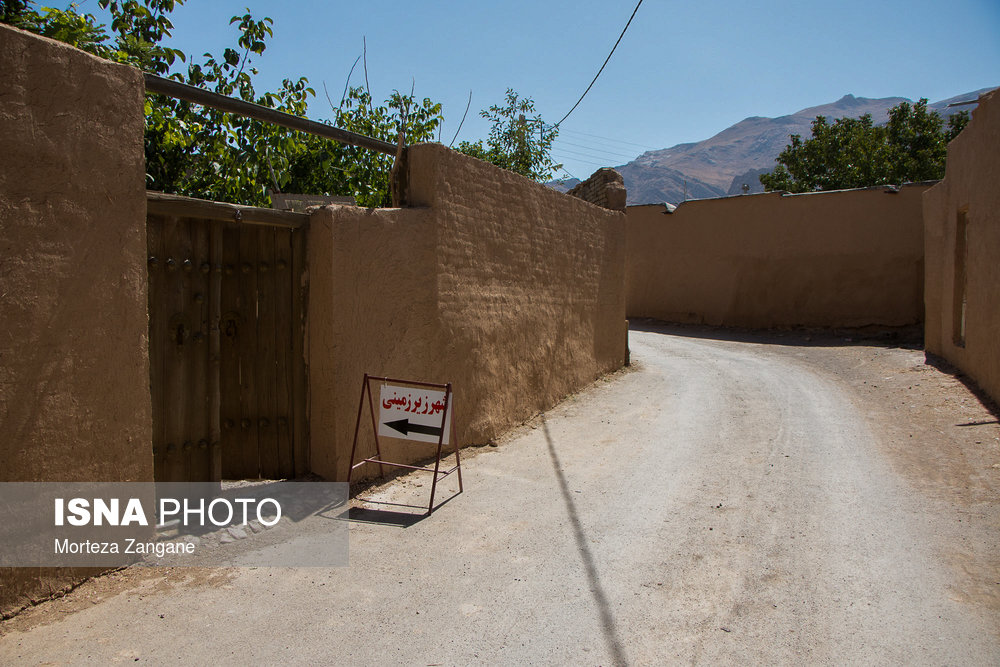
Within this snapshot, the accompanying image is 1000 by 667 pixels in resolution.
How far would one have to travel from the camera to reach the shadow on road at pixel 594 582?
11.1ft

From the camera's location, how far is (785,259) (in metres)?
17.7

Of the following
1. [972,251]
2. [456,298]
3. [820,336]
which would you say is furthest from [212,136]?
[820,336]

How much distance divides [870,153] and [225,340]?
2762cm

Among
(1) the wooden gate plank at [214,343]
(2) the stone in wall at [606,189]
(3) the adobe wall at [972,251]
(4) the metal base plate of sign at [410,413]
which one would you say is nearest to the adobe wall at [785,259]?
(3) the adobe wall at [972,251]

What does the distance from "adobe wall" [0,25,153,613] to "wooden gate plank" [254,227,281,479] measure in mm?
1196

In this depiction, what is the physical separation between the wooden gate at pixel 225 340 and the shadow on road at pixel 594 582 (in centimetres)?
222

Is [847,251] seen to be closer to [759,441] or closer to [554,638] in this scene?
[759,441]

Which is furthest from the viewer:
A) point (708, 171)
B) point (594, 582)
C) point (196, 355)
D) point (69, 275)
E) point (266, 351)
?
point (708, 171)

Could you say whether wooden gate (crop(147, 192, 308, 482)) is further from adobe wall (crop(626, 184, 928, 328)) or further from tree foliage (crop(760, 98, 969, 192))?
tree foliage (crop(760, 98, 969, 192))

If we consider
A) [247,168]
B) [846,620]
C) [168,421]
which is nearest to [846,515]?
[846,620]

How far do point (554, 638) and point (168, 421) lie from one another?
9.54ft

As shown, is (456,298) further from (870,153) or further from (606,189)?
(870,153)

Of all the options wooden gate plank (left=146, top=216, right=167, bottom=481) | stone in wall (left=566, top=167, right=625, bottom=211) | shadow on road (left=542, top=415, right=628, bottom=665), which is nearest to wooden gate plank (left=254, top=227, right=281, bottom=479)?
wooden gate plank (left=146, top=216, right=167, bottom=481)

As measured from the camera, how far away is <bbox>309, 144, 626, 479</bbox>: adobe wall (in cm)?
550
